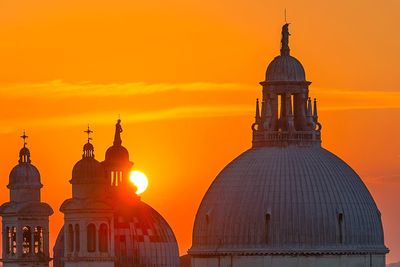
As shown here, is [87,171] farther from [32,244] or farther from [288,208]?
[288,208]

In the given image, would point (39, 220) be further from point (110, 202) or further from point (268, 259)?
point (268, 259)

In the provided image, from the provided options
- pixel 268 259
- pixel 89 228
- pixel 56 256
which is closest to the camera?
pixel 268 259

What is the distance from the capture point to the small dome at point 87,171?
593 feet

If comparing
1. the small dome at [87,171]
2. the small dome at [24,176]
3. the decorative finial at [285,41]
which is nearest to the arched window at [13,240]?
the small dome at [24,176]

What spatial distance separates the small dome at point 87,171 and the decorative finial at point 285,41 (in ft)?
54.6

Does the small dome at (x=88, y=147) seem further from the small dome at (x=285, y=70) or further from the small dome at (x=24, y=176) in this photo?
the small dome at (x=285, y=70)

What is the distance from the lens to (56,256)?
198 metres

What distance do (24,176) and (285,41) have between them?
81.6ft

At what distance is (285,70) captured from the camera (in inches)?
6663

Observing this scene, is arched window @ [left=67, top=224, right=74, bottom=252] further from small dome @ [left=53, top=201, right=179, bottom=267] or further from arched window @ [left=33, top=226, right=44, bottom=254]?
small dome @ [left=53, top=201, right=179, bottom=267]

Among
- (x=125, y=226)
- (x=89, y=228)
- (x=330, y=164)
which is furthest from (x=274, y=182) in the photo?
(x=125, y=226)

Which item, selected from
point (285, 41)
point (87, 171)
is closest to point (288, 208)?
point (285, 41)

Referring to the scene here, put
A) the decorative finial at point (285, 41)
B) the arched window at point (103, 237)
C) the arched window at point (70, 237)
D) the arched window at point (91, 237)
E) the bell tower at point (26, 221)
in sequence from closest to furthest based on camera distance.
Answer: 1. the decorative finial at point (285, 41)
2. the arched window at point (91, 237)
3. the arched window at point (70, 237)
4. the arched window at point (103, 237)
5. the bell tower at point (26, 221)

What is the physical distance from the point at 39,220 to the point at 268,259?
2841cm
